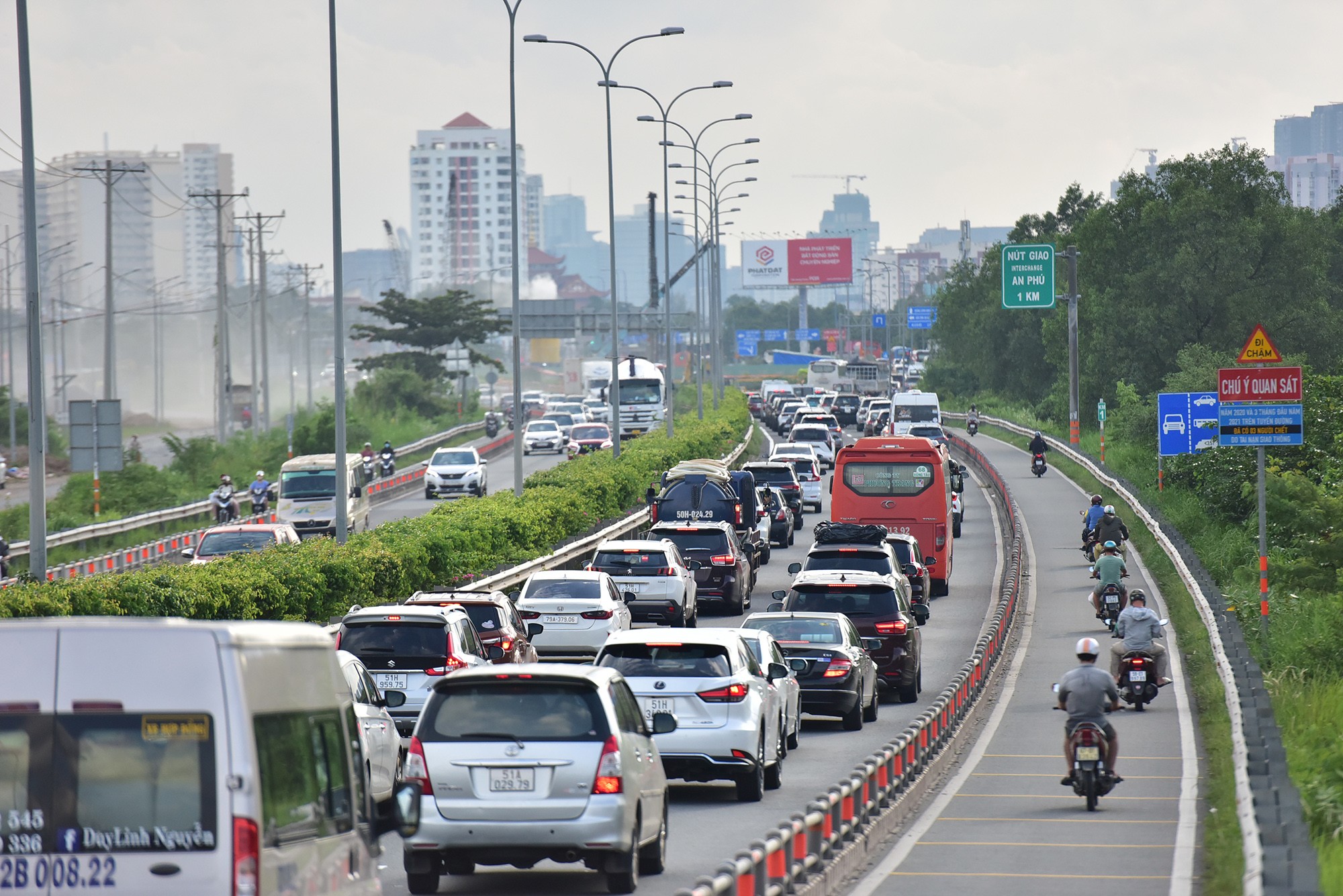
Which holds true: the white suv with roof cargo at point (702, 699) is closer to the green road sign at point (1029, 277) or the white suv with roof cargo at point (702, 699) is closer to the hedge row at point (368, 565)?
the hedge row at point (368, 565)

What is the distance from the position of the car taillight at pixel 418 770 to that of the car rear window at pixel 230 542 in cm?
2139

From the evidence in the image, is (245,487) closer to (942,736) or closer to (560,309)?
(942,736)

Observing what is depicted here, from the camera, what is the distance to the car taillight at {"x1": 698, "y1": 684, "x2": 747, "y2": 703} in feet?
54.4

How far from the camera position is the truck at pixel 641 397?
8675cm

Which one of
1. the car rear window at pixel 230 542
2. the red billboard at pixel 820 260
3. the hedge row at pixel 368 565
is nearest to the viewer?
the hedge row at pixel 368 565

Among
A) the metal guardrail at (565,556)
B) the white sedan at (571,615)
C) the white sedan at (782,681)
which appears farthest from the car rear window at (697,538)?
A: the white sedan at (782,681)

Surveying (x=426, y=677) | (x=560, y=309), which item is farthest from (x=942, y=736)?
(x=560, y=309)

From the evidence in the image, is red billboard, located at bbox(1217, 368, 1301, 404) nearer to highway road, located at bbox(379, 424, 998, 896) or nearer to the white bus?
highway road, located at bbox(379, 424, 998, 896)

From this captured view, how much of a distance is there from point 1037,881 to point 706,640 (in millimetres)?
4597

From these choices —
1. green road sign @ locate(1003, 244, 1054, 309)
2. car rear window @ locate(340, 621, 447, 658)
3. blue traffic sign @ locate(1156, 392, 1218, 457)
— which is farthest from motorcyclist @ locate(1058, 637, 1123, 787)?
green road sign @ locate(1003, 244, 1054, 309)

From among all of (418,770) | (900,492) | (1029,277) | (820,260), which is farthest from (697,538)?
(820,260)

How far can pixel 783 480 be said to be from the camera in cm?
4997

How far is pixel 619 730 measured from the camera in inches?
484

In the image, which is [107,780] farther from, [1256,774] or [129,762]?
[1256,774]
